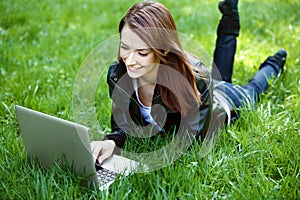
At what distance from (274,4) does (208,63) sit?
157 cm

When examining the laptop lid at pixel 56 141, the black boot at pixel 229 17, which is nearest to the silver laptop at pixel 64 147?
the laptop lid at pixel 56 141

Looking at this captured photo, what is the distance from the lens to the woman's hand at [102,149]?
1.75m

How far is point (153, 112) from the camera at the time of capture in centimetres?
193

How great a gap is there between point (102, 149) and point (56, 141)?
0.81 feet

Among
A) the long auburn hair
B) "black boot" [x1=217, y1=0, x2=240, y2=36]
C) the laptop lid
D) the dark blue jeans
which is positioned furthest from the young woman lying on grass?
"black boot" [x1=217, y1=0, x2=240, y2=36]

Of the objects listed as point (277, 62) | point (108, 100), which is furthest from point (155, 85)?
point (277, 62)

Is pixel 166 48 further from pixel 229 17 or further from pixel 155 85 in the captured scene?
pixel 229 17

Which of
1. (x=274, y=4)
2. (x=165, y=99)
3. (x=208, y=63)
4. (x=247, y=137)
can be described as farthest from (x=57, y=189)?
(x=274, y=4)

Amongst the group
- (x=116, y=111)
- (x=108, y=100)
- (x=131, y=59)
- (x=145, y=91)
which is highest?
(x=131, y=59)

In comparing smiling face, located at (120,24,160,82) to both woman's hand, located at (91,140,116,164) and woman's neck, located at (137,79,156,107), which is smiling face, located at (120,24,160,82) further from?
woman's hand, located at (91,140,116,164)

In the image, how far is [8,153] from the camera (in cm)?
183

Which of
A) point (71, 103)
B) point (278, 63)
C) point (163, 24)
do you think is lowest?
point (71, 103)

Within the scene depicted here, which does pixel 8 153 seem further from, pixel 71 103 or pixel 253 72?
pixel 253 72

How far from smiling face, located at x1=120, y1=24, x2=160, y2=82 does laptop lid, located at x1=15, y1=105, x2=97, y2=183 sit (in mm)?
381
